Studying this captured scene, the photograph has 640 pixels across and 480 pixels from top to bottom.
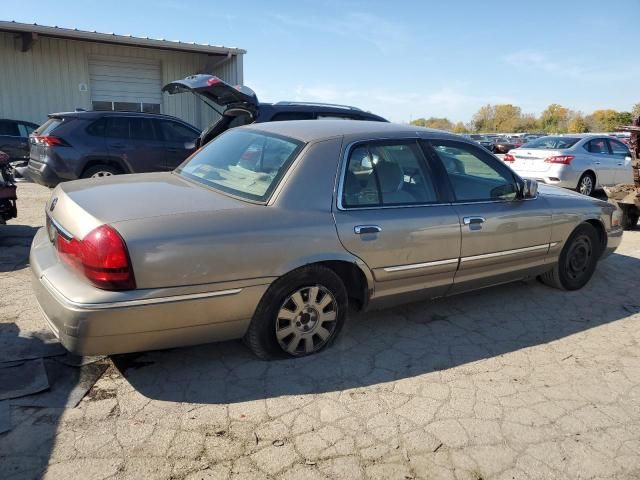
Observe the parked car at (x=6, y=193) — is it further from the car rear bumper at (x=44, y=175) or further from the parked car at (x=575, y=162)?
the parked car at (x=575, y=162)

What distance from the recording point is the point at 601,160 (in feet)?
37.5

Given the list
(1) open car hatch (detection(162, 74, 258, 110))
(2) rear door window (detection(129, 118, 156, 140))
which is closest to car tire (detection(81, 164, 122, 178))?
(2) rear door window (detection(129, 118, 156, 140))

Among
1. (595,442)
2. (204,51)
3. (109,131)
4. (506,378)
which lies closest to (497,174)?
(506,378)

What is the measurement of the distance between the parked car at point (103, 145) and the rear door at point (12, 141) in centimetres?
490

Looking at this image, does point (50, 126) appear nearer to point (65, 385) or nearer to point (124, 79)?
point (65, 385)

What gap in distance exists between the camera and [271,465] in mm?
2406

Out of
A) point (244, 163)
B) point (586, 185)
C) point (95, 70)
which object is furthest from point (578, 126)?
point (244, 163)

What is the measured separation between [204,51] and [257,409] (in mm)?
15647

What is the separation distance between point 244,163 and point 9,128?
11.9m

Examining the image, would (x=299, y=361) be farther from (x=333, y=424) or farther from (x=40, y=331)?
(x=40, y=331)

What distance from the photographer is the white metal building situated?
579 inches

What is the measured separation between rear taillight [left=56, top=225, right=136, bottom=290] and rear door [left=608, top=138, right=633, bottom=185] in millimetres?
11993

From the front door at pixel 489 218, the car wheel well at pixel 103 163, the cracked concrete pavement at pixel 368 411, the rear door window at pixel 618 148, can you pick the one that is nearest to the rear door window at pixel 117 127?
the car wheel well at pixel 103 163

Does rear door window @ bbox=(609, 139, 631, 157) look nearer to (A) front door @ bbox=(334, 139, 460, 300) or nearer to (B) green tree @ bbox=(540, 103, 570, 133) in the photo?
(A) front door @ bbox=(334, 139, 460, 300)
